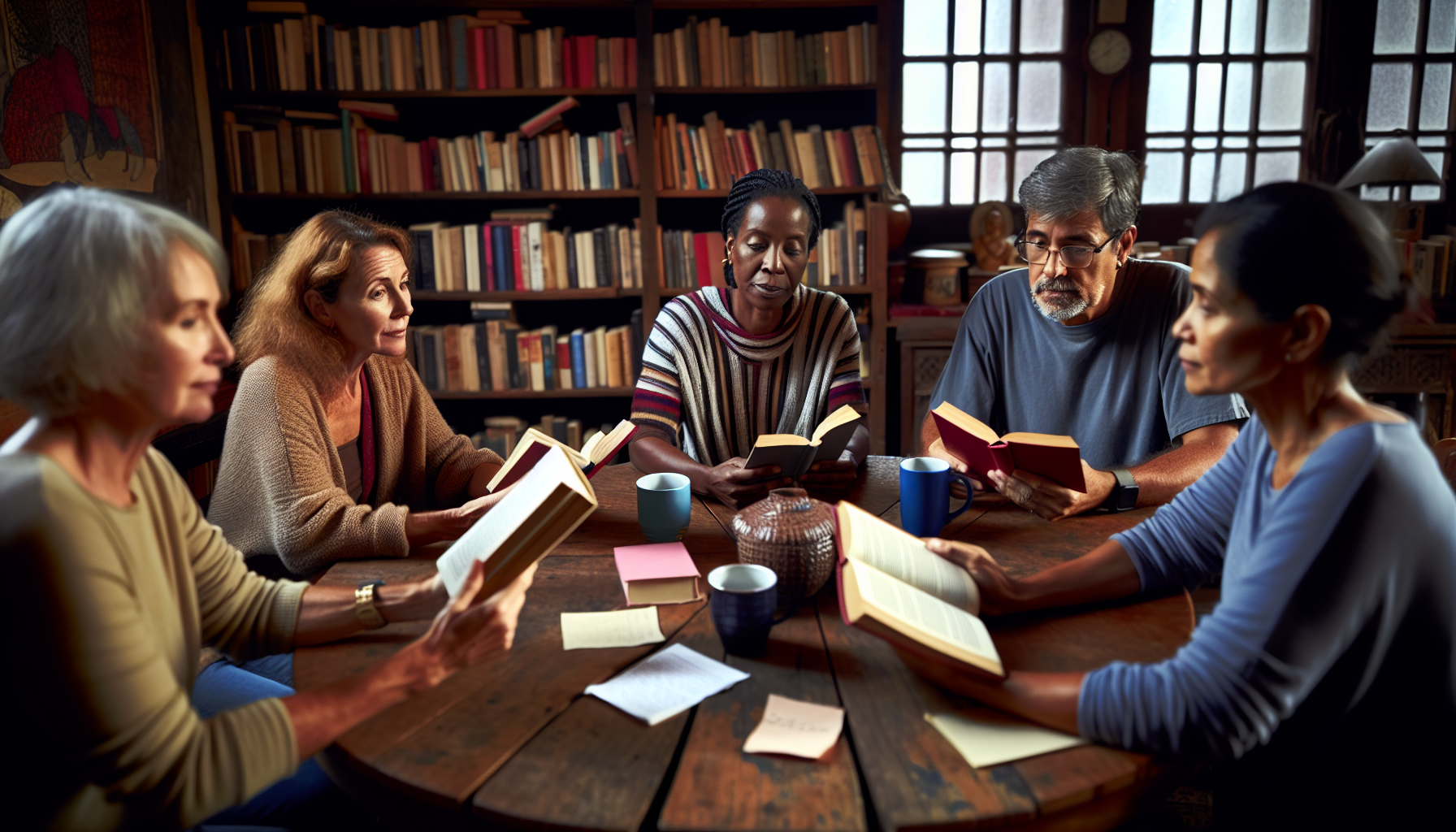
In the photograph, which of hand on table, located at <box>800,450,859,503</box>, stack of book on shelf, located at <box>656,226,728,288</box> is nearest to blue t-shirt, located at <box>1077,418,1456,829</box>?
hand on table, located at <box>800,450,859,503</box>

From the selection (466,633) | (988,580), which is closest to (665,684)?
(466,633)

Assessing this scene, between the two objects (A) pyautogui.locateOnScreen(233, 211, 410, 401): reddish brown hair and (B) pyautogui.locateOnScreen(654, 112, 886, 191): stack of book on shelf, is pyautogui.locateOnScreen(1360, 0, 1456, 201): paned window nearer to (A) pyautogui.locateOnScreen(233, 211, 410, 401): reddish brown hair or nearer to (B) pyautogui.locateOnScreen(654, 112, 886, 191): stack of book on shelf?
(B) pyautogui.locateOnScreen(654, 112, 886, 191): stack of book on shelf

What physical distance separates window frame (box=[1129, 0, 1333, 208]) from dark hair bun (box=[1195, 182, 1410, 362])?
129 inches

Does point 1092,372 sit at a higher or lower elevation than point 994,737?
higher

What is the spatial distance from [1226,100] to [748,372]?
2.90m

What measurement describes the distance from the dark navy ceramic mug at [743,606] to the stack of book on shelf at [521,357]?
2675mm

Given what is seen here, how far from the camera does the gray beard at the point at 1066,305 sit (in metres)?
2.01

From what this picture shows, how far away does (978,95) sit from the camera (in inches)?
155

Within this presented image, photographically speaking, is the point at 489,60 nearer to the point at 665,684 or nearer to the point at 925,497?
the point at 925,497

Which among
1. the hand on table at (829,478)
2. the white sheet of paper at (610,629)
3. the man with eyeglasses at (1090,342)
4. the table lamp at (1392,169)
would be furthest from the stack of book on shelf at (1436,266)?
the white sheet of paper at (610,629)

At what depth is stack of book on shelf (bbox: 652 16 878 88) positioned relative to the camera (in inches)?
141

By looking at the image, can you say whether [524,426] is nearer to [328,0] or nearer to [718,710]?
[328,0]

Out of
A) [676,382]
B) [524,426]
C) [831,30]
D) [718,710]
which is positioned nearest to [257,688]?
[718,710]

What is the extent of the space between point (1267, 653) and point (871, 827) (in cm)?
44
